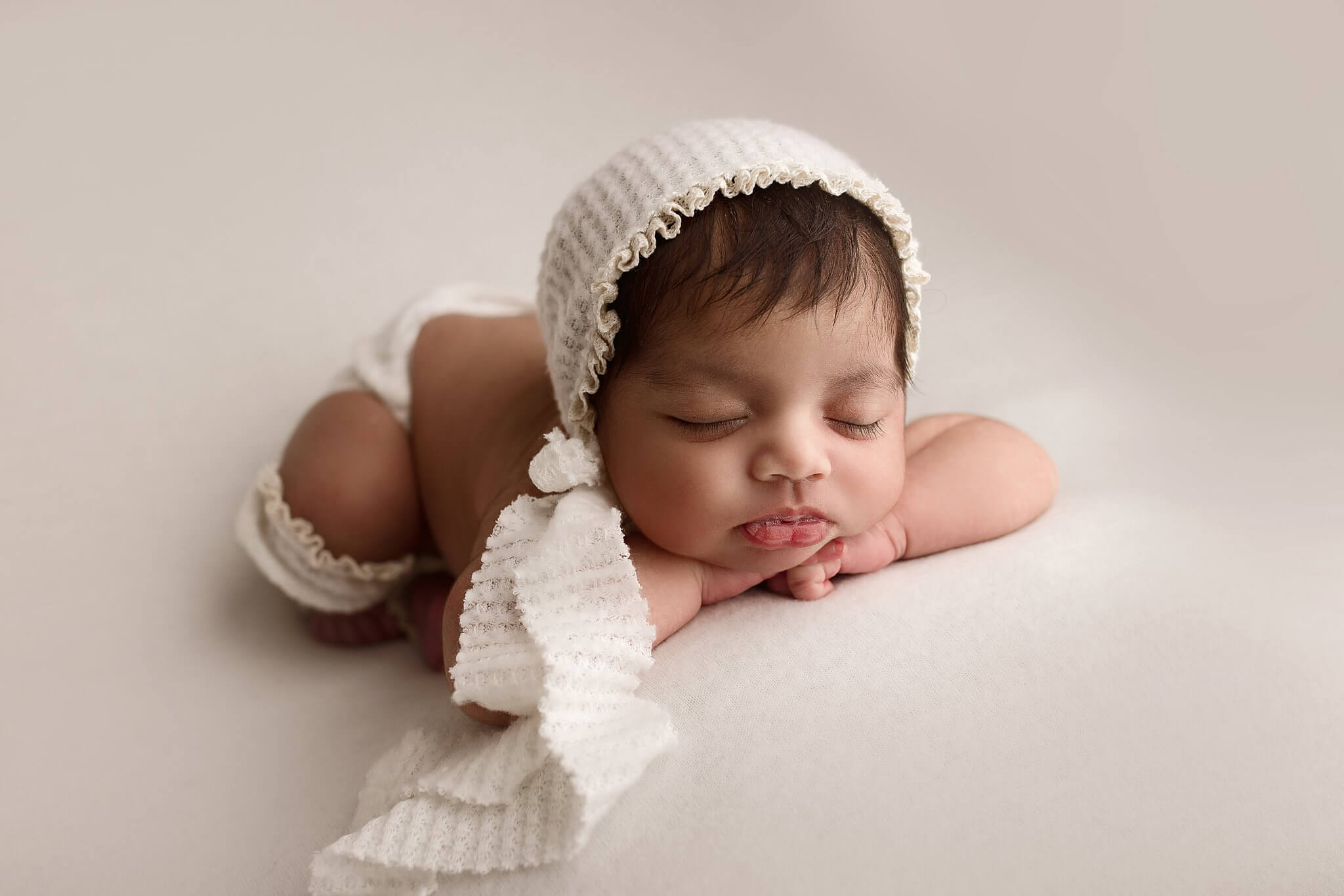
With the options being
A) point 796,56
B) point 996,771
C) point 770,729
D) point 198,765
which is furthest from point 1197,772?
point 796,56

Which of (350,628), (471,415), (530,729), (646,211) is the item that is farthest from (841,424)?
(350,628)

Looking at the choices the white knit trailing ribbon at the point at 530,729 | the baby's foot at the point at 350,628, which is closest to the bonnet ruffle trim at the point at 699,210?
the white knit trailing ribbon at the point at 530,729

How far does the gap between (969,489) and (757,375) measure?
428mm

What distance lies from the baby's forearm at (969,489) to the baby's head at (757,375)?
15cm

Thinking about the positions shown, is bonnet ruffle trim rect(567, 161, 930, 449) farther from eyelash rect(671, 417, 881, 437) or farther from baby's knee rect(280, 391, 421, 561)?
baby's knee rect(280, 391, 421, 561)

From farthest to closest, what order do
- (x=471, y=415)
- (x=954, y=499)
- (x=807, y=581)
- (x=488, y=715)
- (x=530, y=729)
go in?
1. (x=471, y=415)
2. (x=954, y=499)
3. (x=807, y=581)
4. (x=488, y=715)
5. (x=530, y=729)

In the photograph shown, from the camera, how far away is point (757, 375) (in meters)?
1.28

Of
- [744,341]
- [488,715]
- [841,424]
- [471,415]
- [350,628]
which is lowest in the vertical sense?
[350,628]

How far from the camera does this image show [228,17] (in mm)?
2529

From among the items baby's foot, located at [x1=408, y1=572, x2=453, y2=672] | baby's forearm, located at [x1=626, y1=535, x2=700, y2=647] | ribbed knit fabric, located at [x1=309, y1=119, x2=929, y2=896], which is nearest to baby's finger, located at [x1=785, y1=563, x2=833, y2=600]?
baby's forearm, located at [x1=626, y1=535, x2=700, y2=647]

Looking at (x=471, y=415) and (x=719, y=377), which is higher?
(x=719, y=377)

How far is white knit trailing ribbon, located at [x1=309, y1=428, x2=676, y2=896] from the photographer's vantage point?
1136 millimetres

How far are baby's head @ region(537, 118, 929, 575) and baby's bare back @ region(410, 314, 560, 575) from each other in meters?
0.23

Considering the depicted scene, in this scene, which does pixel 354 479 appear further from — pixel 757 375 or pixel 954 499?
pixel 954 499
